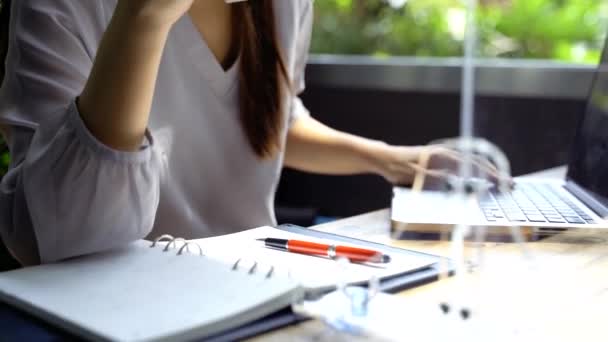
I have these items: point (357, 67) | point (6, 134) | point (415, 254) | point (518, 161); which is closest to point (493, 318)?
point (415, 254)

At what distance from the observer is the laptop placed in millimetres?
690

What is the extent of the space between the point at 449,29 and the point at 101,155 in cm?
131

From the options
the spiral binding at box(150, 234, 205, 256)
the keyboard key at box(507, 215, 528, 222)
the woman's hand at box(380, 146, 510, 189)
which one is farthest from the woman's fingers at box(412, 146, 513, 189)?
the spiral binding at box(150, 234, 205, 256)

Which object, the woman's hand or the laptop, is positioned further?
the woman's hand

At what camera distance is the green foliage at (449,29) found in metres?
1.64

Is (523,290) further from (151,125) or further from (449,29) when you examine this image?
(449,29)

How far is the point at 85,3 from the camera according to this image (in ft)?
2.34

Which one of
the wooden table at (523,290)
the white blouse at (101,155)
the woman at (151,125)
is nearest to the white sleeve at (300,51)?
the woman at (151,125)

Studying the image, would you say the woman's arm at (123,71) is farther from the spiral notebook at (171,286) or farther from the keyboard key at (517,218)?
the keyboard key at (517,218)

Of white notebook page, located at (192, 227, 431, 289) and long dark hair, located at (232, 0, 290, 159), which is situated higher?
long dark hair, located at (232, 0, 290, 159)

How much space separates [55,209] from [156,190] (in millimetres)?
81

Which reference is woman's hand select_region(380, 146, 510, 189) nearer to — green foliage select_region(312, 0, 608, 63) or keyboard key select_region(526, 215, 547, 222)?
keyboard key select_region(526, 215, 547, 222)

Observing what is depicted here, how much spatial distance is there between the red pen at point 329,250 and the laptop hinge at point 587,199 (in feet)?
1.03

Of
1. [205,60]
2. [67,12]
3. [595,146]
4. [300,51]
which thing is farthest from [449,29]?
[67,12]
